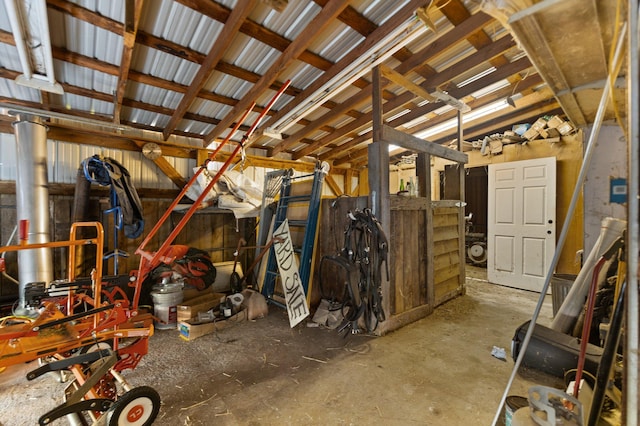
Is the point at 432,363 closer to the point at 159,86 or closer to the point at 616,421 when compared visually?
the point at 616,421

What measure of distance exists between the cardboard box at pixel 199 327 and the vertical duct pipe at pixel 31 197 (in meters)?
1.64

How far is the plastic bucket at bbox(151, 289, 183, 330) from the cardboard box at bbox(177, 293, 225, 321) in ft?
0.28

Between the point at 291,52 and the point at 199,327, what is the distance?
2.97m

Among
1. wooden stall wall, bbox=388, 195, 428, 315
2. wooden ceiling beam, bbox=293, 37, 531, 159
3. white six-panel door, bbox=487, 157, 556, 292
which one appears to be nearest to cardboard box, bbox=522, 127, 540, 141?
white six-panel door, bbox=487, 157, 556, 292

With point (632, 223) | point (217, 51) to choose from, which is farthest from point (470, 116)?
point (632, 223)

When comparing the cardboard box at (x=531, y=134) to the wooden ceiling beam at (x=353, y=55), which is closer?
the wooden ceiling beam at (x=353, y=55)

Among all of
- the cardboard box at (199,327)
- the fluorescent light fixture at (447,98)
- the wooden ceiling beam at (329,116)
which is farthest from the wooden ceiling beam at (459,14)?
the cardboard box at (199,327)

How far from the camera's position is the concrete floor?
1722 millimetres

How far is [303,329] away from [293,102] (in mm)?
2877

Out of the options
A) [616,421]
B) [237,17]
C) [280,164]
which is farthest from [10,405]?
[280,164]

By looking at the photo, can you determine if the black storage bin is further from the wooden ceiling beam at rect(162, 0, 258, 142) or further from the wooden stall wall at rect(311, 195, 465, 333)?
the wooden ceiling beam at rect(162, 0, 258, 142)

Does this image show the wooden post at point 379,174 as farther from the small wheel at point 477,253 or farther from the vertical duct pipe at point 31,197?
the small wheel at point 477,253

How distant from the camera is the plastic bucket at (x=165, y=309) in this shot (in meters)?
3.01

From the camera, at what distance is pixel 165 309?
3.01 meters
